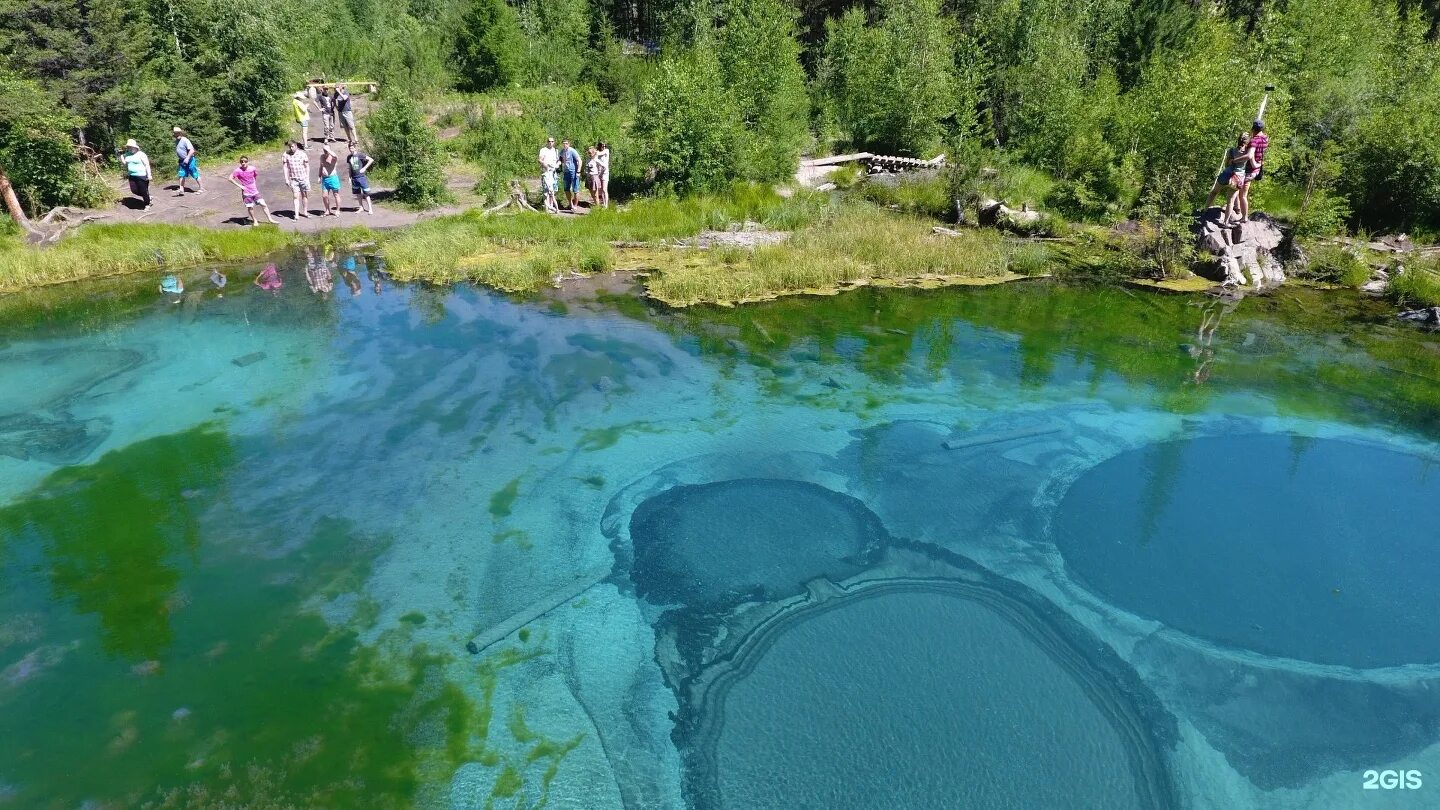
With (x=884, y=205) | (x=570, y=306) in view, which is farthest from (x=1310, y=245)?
(x=570, y=306)

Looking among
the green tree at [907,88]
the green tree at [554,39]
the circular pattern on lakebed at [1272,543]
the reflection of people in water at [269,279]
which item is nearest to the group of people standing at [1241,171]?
the circular pattern on lakebed at [1272,543]

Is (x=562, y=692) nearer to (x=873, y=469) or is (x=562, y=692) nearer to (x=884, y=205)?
(x=873, y=469)

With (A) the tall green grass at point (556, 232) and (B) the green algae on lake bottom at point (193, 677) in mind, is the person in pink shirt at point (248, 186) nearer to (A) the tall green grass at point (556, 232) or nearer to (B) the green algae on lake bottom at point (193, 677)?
(A) the tall green grass at point (556, 232)

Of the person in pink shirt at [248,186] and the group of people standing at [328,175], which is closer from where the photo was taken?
the person in pink shirt at [248,186]

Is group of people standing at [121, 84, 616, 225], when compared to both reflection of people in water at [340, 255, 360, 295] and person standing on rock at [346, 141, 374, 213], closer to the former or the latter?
person standing on rock at [346, 141, 374, 213]

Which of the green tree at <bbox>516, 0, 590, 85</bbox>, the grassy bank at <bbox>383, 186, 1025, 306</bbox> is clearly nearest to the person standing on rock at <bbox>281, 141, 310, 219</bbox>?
the grassy bank at <bbox>383, 186, 1025, 306</bbox>

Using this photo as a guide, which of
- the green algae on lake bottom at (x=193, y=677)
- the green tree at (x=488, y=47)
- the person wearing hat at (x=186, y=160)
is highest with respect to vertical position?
the green tree at (x=488, y=47)

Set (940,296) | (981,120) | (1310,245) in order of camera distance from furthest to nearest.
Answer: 1. (981,120)
2. (1310,245)
3. (940,296)
